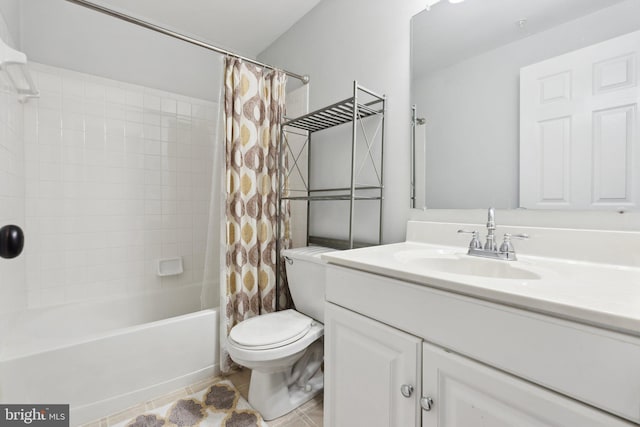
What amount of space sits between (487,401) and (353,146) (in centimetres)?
104

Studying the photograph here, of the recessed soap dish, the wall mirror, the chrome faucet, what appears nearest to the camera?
the wall mirror

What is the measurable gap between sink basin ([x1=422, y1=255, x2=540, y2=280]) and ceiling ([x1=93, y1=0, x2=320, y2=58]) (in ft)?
6.02

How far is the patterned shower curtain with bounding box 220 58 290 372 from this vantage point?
1.59m

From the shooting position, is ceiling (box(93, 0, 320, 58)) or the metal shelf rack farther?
ceiling (box(93, 0, 320, 58))

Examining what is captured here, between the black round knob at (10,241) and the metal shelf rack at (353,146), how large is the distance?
1111 mm

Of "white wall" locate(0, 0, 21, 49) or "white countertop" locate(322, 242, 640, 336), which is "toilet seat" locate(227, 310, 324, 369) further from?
"white wall" locate(0, 0, 21, 49)

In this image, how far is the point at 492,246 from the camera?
98cm

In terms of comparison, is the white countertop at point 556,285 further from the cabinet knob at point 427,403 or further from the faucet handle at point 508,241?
the cabinet knob at point 427,403

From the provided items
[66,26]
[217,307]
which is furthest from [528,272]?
[66,26]

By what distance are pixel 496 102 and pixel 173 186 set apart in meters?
2.16

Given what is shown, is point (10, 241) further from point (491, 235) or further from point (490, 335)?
point (491, 235)

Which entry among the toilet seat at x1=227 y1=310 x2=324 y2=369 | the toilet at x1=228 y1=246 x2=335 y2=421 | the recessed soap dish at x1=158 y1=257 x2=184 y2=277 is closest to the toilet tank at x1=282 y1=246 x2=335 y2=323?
the toilet at x1=228 y1=246 x2=335 y2=421

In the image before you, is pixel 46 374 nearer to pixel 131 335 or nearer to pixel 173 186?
pixel 131 335

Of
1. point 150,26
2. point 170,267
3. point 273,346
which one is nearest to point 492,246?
point 273,346
